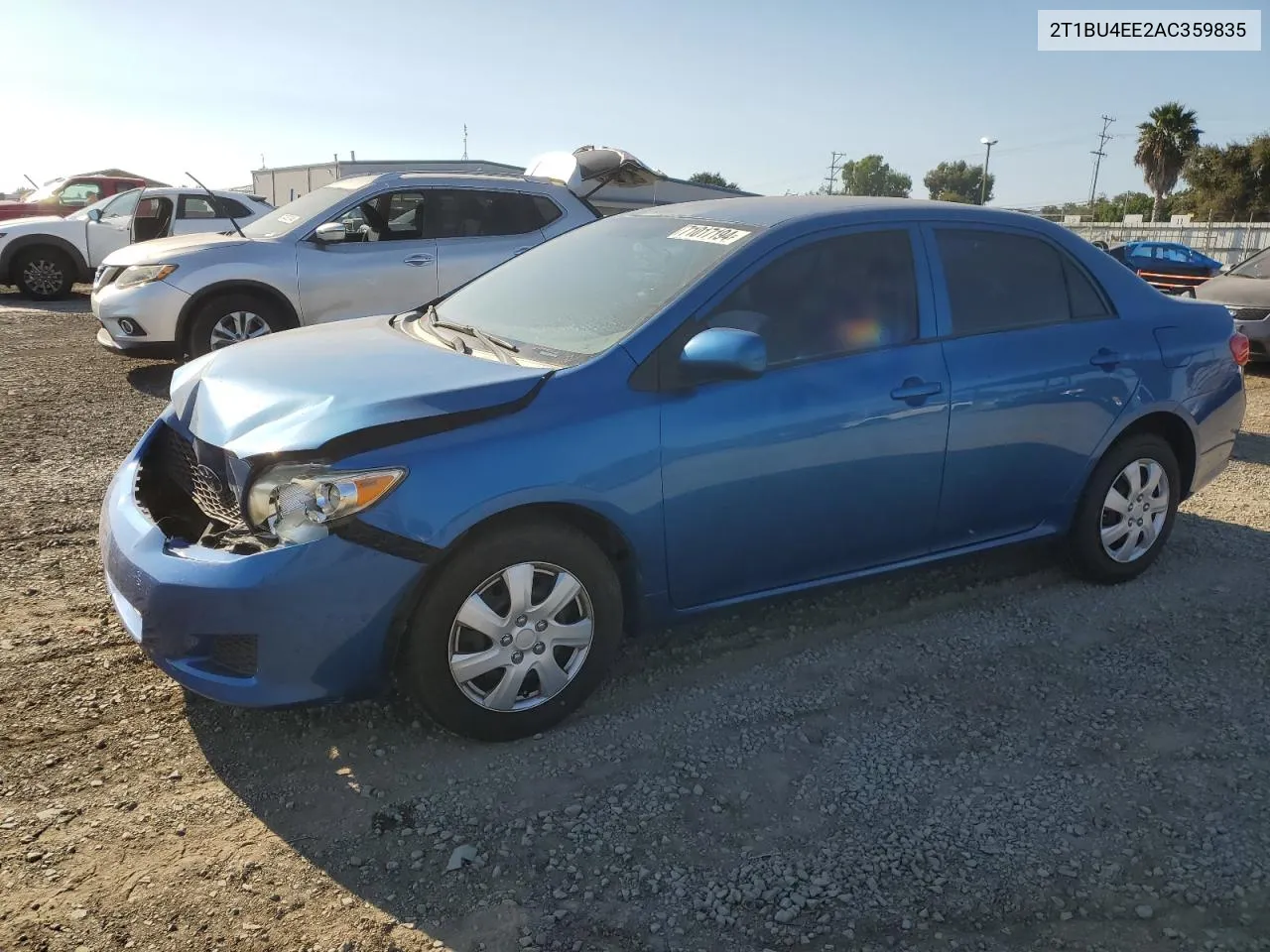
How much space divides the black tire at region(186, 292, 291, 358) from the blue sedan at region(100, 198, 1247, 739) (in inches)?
170

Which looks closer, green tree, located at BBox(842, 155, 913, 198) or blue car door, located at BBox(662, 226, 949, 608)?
blue car door, located at BBox(662, 226, 949, 608)

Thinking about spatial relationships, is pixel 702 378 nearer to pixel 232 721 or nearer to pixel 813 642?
Answer: pixel 813 642

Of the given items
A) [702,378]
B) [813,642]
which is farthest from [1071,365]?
[702,378]

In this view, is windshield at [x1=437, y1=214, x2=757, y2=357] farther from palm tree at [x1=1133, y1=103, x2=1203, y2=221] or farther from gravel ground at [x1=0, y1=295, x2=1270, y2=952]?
palm tree at [x1=1133, y1=103, x2=1203, y2=221]

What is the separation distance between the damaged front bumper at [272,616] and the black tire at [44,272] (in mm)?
13937

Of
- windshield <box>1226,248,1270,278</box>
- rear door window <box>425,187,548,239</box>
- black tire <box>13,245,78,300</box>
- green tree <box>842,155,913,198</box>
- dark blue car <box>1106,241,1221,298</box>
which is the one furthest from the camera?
green tree <box>842,155,913,198</box>

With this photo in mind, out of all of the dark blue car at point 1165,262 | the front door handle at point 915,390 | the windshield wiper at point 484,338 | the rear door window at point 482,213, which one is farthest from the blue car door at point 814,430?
the dark blue car at point 1165,262

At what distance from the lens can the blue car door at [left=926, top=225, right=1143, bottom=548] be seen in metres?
3.93

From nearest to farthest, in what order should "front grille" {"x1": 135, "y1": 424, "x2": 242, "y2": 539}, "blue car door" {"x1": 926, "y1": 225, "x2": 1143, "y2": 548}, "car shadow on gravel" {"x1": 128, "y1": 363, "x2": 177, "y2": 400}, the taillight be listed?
1. "front grille" {"x1": 135, "y1": 424, "x2": 242, "y2": 539}
2. "blue car door" {"x1": 926, "y1": 225, "x2": 1143, "y2": 548}
3. the taillight
4. "car shadow on gravel" {"x1": 128, "y1": 363, "x2": 177, "y2": 400}

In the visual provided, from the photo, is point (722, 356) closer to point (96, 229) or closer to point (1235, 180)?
point (96, 229)

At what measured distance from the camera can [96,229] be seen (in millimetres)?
14328

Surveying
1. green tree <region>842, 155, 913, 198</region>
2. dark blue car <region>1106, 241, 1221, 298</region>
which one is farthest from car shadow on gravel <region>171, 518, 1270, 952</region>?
green tree <region>842, 155, 913, 198</region>

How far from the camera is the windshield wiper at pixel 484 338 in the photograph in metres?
3.46

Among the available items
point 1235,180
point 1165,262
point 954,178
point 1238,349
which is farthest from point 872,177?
point 1238,349
